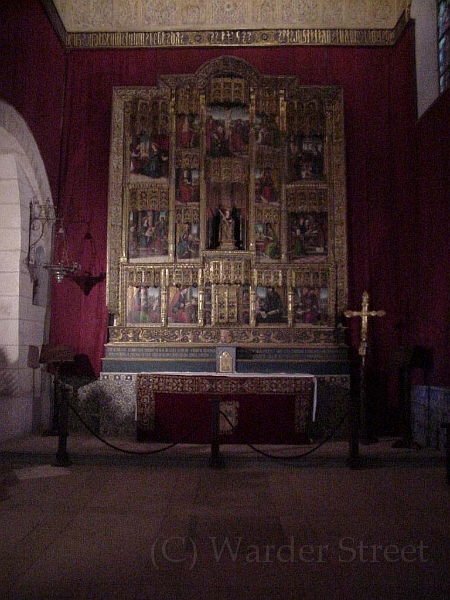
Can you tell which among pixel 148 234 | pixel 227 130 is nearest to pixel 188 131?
pixel 227 130

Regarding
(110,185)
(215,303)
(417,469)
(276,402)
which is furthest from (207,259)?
(417,469)

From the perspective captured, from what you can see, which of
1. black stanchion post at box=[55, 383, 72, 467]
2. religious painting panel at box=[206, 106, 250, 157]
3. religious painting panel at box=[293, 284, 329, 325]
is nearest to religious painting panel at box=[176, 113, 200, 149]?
religious painting panel at box=[206, 106, 250, 157]

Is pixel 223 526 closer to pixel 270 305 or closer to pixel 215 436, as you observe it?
pixel 215 436

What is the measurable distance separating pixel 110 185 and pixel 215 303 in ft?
8.81

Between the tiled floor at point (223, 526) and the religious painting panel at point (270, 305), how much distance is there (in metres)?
2.59

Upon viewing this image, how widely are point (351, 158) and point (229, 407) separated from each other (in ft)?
16.0

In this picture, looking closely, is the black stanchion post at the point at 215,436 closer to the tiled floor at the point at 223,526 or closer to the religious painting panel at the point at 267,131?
the tiled floor at the point at 223,526

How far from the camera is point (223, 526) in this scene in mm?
4645

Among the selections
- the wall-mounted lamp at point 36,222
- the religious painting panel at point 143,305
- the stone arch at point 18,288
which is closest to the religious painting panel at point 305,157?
the religious painting panel at point 143,305

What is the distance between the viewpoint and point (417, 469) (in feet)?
23.0

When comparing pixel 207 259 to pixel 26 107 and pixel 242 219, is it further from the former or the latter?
pixel 26 107

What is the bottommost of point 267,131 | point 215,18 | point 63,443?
point 63,443

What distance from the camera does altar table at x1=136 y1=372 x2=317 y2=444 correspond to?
8.12m

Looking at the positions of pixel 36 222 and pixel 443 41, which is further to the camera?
pixel 443 41
